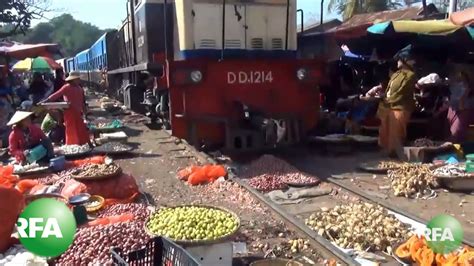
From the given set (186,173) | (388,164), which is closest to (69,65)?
(186,173)

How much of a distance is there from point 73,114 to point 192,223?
559 cm

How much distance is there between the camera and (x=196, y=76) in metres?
7.15

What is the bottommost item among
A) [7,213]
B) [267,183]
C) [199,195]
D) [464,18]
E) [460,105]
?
[199,195]

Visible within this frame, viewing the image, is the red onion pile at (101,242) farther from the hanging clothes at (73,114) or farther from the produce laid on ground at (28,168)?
the hanging clothes at (73,114)

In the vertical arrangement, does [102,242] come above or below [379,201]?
above

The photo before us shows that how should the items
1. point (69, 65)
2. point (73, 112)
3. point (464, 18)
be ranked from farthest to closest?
point (69, 65) < point (73, 112) < point (464, 18)

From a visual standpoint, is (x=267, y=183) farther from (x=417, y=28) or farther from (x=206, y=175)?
(x=417, y=28)

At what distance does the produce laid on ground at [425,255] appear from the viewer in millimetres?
3326

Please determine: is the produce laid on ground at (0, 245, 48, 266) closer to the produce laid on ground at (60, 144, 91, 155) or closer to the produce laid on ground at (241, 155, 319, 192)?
the produce laid on ground at (241, 155, 319, 192)

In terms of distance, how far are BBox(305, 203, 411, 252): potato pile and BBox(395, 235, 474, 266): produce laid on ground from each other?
1.07ft

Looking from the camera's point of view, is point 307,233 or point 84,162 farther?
point 84,162

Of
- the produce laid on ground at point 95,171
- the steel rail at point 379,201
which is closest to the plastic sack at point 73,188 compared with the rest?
the produce laid on ground at point 95,171

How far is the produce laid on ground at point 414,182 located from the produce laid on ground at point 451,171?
90 mm

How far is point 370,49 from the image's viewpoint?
10.9 meters
